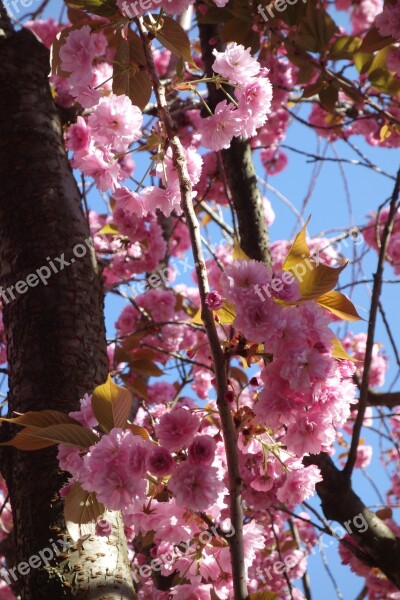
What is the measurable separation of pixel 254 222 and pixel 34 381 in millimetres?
1061

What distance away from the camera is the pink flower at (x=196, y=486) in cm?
84

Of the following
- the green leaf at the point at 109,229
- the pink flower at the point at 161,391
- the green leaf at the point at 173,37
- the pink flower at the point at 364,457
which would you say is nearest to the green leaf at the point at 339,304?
the green leaf at the point at 173,37

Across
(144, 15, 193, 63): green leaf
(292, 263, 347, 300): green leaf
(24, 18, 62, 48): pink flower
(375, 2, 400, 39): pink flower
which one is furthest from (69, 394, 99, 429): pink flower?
(24, 18, 62, 48): pink flower

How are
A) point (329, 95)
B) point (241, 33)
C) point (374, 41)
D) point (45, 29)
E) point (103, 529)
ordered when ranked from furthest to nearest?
point (45, 29)
point (329, 95)
point (241, 33)
point (374, 41)
point (103, 529)

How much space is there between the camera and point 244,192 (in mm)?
2109

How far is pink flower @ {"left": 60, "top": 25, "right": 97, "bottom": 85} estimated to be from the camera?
1216 millimetres

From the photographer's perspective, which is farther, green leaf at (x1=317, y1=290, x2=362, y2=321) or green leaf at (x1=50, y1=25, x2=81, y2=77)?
green leaf at (x1=50, y1=25, x2=81, y2=77)

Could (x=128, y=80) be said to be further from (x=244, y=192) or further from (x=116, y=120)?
(x=244, y=192)

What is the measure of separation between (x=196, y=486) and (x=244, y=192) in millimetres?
1417

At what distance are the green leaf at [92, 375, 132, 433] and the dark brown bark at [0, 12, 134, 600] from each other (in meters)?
0.26

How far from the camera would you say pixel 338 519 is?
64.5 inches

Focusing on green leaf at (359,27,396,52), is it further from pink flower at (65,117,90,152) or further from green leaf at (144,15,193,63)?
pink flower at (65,117,90,152)

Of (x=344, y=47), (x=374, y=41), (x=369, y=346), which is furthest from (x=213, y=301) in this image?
(x=344, y=47)

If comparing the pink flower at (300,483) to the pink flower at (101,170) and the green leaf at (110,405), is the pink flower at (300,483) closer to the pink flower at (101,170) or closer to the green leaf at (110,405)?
the green leaf at (110,405)
